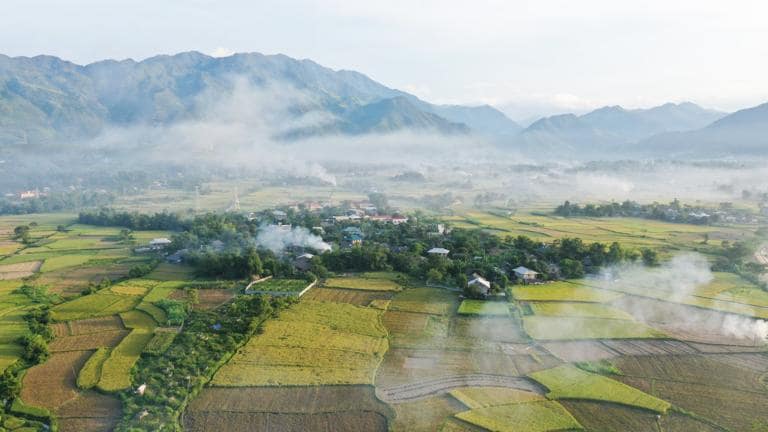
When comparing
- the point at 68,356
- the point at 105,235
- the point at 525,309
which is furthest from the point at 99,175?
the point at 525,309

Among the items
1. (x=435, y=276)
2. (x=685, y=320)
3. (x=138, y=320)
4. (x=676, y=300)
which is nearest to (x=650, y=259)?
(x=676, y=300)

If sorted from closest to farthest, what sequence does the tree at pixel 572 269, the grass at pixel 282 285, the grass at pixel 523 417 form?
the grass at pixel 523 417 < the grass at pixel 282 285 < the tree at pixel 572 269

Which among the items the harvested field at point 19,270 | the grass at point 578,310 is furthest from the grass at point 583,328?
the harvested field at point 19,270

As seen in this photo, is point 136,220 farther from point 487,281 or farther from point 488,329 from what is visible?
point 488,329

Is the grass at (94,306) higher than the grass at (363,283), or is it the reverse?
the grass at (363,283)

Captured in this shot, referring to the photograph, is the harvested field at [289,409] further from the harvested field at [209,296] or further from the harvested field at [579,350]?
the harvested field at [209,296]

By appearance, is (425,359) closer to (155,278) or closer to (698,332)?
(698,332)
